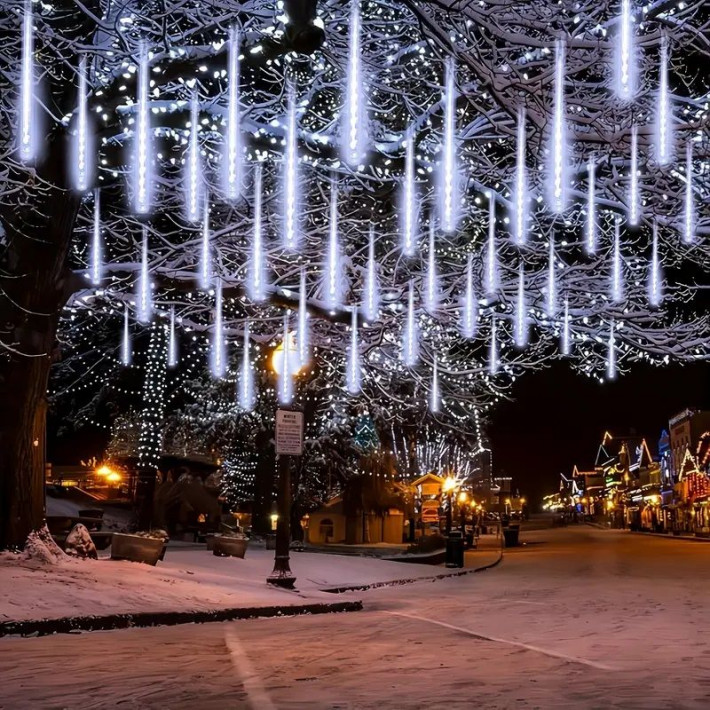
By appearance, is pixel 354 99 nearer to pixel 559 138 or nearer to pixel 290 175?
pixel 559 138

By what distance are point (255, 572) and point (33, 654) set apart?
9.86m

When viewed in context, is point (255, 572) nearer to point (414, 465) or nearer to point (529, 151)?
point (529, 151)

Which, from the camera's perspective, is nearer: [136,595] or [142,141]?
[142,141]

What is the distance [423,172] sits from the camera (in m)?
14.9

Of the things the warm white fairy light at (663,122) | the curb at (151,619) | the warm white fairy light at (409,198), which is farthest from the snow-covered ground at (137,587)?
the warm white fairy light at (663,122)

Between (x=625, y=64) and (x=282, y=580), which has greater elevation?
(x=625, y=64)

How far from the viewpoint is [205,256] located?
46.2 feet

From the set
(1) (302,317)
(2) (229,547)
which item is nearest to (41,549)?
(1) (302,317)

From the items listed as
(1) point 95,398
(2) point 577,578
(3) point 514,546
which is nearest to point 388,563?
(2) point 577,578

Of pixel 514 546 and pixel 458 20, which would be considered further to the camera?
pixel 514 546

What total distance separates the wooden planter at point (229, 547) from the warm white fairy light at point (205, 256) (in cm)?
746

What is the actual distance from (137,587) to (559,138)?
303 inches

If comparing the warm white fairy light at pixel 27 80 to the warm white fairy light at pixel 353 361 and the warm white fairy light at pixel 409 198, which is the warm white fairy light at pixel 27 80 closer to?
the warm white fairy light at pixel 409 198

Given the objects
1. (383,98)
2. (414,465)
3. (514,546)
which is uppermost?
(383,98)
